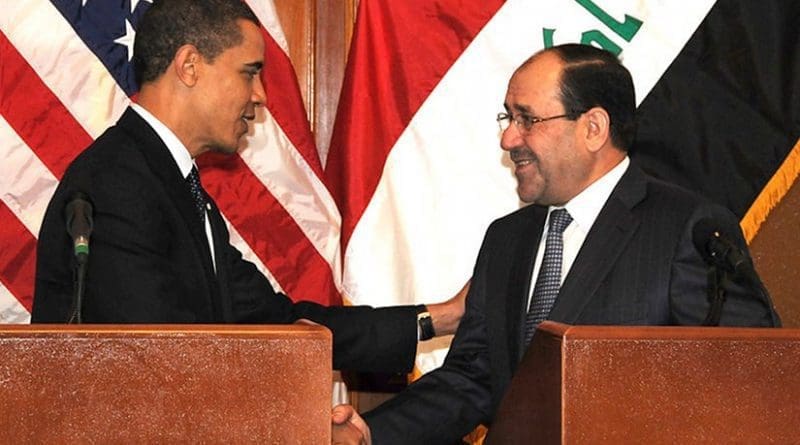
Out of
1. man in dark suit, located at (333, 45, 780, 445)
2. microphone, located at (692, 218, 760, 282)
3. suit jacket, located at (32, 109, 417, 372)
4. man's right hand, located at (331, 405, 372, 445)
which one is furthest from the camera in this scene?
man in dark suit, located at (333, 45, 780, 445)

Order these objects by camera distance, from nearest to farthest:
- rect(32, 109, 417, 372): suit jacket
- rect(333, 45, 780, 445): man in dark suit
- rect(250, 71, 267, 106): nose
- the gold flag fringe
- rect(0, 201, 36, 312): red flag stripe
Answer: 1. rect(32, 109, 417, 372): suit jacket
2. rect(333, 45, 780, 445): man in dark suit
3. rect(250, 71, 267, 106): nose
4. rect(0, 201, 36, 312): red flag stripe
5. the gold flag fringe

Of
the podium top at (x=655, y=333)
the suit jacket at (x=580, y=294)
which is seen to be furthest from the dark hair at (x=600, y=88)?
the podium top at (x=655, y=333)

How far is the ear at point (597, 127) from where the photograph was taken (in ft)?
9.67

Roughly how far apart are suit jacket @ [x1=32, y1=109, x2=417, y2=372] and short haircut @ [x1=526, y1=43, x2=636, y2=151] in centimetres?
94

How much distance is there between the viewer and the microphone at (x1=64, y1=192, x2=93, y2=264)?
201cm

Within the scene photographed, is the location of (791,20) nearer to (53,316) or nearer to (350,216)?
(350,216)

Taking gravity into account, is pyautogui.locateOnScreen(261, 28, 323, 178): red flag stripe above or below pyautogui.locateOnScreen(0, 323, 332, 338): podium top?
below

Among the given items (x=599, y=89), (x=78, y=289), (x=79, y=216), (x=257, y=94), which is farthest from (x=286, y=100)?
(x=78, y=289)

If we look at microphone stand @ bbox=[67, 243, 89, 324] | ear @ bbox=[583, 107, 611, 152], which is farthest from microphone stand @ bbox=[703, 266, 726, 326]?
microphone stand @ bbox=[67, 243, 89, 324]

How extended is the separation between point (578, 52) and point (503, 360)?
2.56ft

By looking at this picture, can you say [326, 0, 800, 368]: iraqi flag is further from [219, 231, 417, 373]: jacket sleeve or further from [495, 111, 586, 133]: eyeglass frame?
[495, 111, 586, 133]: eyeglass frame

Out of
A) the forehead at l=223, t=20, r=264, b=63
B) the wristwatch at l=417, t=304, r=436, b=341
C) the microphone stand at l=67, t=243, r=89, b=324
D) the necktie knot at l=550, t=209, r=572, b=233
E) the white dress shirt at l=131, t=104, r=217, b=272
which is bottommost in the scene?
the wristwatch at l=417, t=304, r=436, b=341

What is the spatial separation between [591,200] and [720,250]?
0.80 meters

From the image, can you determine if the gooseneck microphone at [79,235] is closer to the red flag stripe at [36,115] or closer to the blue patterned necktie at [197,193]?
the blue patterned necktie at [197,193]
